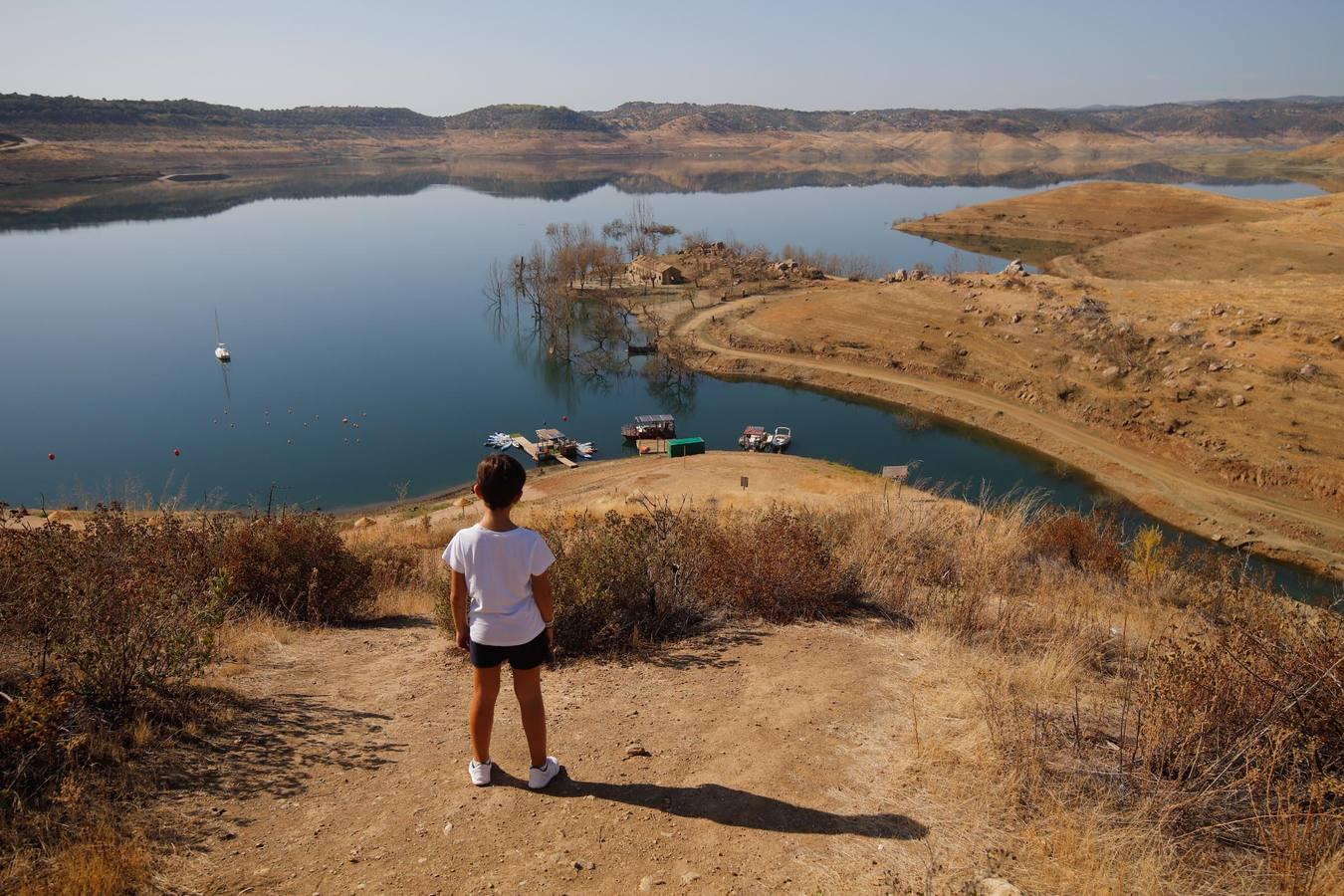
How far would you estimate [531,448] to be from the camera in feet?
112

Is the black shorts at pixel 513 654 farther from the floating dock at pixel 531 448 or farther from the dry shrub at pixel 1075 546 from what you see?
the floating dock at pixel 531 448

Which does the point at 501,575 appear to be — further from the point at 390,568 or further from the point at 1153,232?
the point at 1153,232

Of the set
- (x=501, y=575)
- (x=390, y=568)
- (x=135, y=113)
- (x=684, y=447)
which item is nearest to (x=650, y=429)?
(x=684, y=447)

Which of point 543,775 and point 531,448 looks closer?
point 543,775

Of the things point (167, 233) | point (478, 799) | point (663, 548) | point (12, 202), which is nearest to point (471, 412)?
point (663, 548)

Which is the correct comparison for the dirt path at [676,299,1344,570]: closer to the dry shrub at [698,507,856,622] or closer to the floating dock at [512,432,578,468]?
the floating dock at [512,432,578,468]

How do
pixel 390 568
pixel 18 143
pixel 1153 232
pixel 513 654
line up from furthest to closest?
pixel 18 143, pixel 1153 232, pixel 390 568, pixel 513 654

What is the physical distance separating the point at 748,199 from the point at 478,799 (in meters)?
128

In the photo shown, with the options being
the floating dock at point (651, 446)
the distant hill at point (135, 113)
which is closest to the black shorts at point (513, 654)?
the floating dock at point (651, 446)

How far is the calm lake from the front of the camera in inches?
1256

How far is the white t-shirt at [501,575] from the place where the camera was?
13.7 feet

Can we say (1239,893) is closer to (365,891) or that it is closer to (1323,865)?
(1323,865)

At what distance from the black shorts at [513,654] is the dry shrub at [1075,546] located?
1068 centimetres

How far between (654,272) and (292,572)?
183 ft
